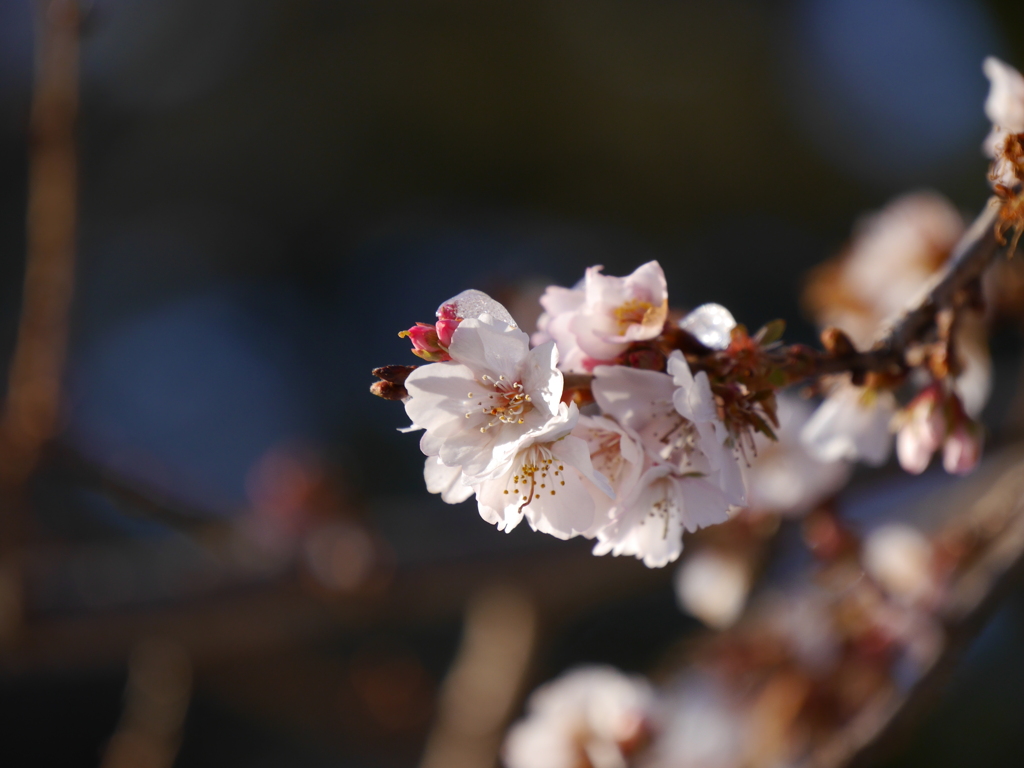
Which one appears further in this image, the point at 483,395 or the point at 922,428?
the point at 922,428

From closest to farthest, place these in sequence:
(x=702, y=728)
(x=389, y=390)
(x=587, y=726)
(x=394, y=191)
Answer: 1. (x=389, y=390)
2. (x=587, y=726)
3. (x=702, y=728)
4. (x=394, y=191)

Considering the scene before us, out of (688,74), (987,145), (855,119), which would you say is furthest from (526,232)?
(987,145)

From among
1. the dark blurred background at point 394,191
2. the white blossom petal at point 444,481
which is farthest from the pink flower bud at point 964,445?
the dark blurred background at point 394,191

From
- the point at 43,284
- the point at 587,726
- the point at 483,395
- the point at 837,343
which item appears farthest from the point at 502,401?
the point at 43,284

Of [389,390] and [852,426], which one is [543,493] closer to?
[389,390]

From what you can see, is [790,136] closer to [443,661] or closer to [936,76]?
[936,76]

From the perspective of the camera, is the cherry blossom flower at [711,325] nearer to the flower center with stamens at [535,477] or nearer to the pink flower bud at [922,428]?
the flower center with stamens at [535,477]
